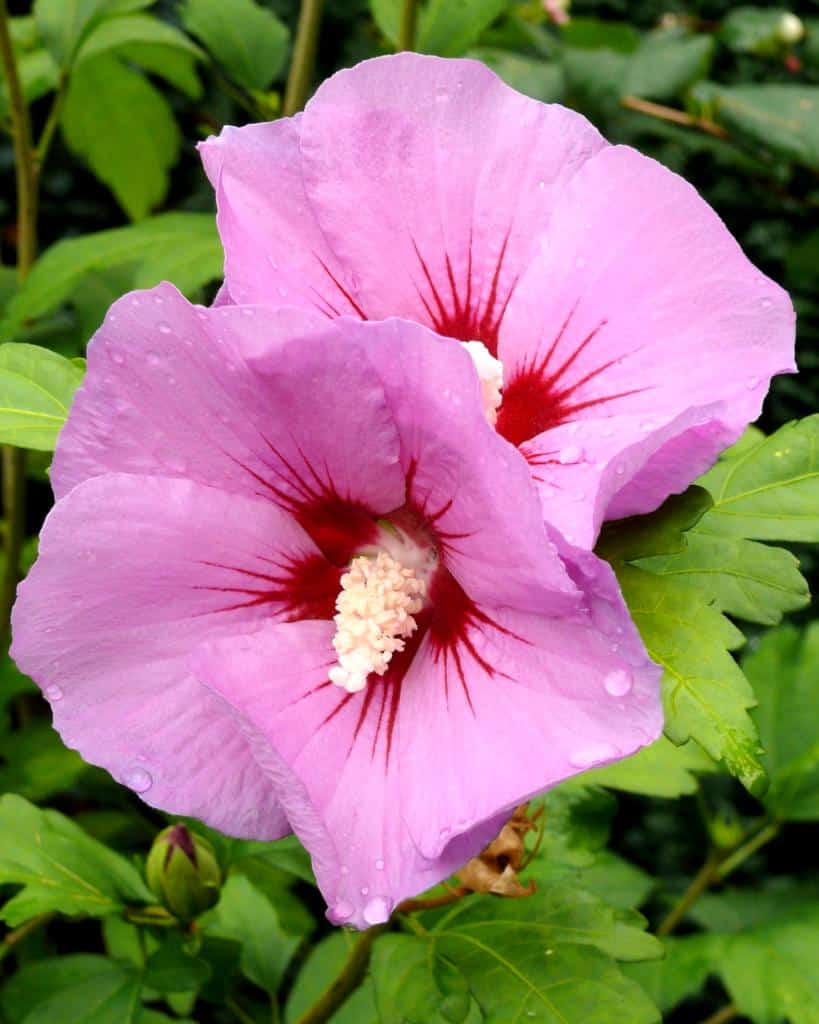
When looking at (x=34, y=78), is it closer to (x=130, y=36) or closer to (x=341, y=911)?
(x=130, y=36)

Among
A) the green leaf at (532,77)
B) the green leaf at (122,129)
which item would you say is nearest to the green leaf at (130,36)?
the green leaf at (122,129)

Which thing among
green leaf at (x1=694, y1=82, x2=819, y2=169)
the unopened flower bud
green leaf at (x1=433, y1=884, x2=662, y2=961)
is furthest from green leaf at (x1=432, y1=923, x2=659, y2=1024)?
the unopened flower bud

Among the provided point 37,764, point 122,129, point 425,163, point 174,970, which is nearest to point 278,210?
point 425,163

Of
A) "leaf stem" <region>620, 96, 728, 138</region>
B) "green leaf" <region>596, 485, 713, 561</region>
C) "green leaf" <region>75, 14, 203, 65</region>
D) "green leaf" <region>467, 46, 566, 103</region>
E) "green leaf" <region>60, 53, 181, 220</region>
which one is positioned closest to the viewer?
"green leaf" <region>596, 485, 713, 561</region>

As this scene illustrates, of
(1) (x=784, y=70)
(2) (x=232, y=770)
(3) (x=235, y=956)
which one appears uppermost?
(2) (x=232, y=770)

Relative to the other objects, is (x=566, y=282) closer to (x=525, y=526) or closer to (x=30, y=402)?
(x=525, y=526)

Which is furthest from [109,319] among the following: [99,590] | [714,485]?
[714,485]

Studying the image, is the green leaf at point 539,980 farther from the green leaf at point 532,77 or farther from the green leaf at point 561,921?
the green leaf at point 532,77

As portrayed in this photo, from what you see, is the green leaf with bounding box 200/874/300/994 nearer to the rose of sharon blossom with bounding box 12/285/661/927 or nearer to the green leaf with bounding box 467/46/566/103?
Result: the rose of sharon blossom with bounding box 12/285/661/927
